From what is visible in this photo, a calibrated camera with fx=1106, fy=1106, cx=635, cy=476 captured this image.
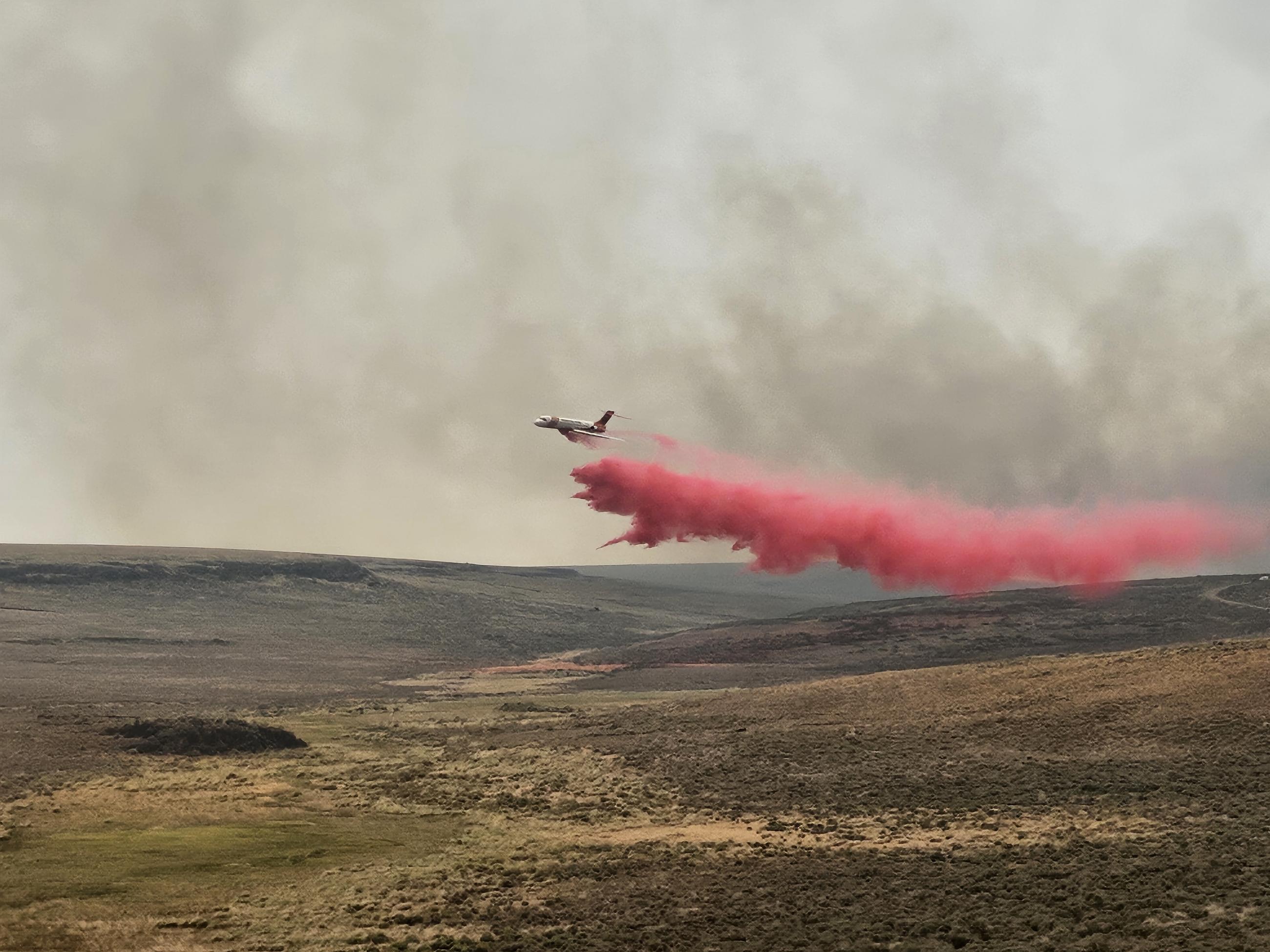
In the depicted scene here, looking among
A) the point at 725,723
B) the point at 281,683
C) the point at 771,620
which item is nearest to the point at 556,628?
the point at 771,620

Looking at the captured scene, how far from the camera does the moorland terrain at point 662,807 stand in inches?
1072

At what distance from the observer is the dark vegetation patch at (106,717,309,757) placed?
53406 millimetres

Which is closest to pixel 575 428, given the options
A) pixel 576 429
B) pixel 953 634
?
pixel 576 429

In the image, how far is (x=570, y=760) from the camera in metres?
50.7

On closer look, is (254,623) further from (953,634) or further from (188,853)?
(188,853)

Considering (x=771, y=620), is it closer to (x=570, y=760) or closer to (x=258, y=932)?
(x=570, y=760)

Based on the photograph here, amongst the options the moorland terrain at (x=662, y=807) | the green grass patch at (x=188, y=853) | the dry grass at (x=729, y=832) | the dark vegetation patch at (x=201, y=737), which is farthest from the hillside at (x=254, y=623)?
the green grass patch at (x=188, y=853)

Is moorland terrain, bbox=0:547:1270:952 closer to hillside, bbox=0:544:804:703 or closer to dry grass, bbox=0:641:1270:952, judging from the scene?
dry grass, bbox=0:641:1270:952

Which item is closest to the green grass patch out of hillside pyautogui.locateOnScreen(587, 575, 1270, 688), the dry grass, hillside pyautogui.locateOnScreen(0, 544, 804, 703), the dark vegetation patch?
the dry grass

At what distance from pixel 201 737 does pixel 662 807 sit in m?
26.3

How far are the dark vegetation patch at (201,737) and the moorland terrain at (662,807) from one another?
0.57 feet

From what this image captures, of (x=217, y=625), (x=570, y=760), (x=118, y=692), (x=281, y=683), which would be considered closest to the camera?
(x=570, y=760)

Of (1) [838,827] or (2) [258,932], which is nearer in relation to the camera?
(2) [258,932]

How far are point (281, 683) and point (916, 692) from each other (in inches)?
2101
